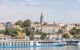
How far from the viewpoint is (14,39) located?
79.0 meters

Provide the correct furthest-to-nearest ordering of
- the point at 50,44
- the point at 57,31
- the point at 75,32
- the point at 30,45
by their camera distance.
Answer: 1. the point at 57,31
2. the point at 75,32
3. the point at 50,44
4. the point at 30,45

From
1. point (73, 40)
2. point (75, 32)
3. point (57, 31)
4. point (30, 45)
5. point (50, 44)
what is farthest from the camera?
point (57, 31)

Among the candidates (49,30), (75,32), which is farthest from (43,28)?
(75,32)

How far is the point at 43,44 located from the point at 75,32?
30.0 metres

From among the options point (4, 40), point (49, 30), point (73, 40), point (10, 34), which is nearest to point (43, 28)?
point (49, 30)

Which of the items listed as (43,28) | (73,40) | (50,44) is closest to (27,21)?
(43,28)

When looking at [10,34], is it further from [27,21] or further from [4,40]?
[27,21]

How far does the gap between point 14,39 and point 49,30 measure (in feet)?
135

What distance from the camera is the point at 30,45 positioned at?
75.9 metres

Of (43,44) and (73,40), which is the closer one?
(43,44)

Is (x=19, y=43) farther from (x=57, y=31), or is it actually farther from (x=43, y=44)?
(x=57, y=31)

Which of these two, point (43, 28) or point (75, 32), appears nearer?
point (75, 32)

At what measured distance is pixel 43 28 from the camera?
391ft

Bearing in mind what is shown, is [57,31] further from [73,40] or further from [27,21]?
[73,40]
